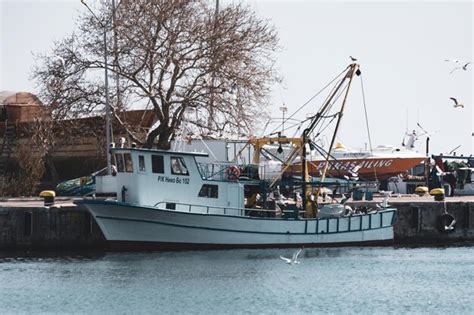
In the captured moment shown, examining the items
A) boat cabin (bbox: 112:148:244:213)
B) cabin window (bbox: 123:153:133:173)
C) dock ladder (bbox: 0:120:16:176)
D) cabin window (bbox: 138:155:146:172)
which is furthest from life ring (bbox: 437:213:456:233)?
dock ladder (bbox: 0:120:16:176)

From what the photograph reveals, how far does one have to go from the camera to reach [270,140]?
56.5m

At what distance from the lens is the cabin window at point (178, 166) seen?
5344cm

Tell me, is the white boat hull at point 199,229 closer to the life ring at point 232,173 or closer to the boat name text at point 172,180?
the boat name text at point 172,180

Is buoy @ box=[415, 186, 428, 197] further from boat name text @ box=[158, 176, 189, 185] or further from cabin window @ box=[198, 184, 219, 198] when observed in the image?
boat name text @ box=[158, 176, 189, 185]

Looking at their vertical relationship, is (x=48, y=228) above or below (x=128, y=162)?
below

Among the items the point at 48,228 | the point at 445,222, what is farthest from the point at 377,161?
the point at 48,228

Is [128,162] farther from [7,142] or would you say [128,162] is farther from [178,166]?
[7,142]

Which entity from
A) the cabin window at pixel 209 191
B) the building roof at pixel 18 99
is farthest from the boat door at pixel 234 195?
the building roof at pixel 18 99

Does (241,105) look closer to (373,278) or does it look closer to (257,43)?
(257,43)

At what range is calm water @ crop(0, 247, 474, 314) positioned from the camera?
41750mm

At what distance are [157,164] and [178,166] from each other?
2.82 feet

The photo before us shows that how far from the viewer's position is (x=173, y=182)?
2099 inches

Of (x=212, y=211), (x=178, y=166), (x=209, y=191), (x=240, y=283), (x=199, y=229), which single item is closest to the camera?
(x=240, y=283)

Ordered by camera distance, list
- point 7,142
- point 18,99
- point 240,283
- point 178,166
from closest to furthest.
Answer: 1. point 240,283
2. point 178,166
3. point 7,142
4. point 18,99
